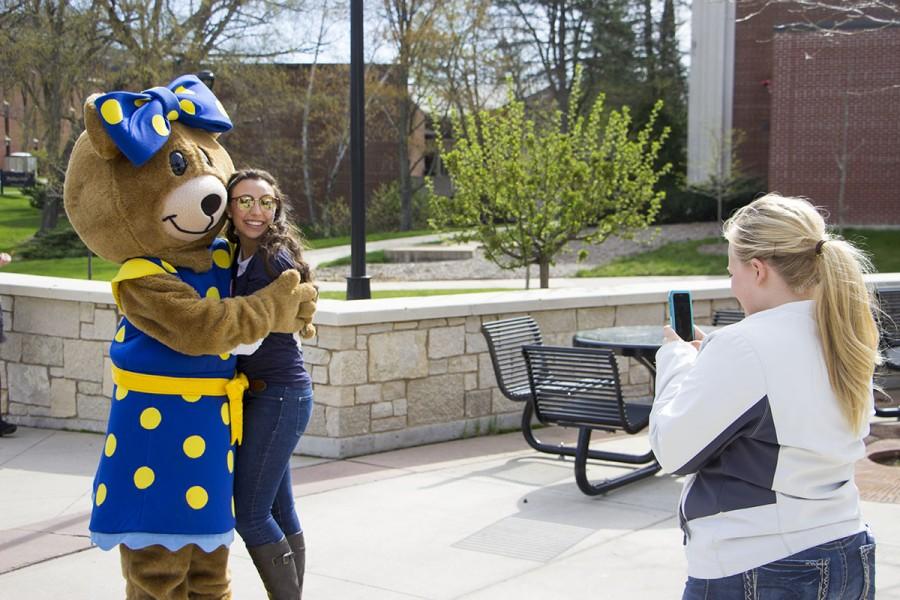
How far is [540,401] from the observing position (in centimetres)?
611

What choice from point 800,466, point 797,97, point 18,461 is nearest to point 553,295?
point 18,461

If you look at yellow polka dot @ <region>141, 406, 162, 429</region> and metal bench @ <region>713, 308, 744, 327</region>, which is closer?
yellow polka dot @ <region>141, 406, 162, 429</region>

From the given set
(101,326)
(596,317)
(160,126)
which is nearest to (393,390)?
(596,317)

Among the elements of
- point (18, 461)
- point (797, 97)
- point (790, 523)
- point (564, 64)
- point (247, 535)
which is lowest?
point (18, 461)

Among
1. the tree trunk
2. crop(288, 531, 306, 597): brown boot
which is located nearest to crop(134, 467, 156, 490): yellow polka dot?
crop(288, 531, 306, 597): brown boot

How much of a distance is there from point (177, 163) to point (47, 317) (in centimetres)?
426

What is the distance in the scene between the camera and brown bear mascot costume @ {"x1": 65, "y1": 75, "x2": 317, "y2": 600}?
328 centimetres

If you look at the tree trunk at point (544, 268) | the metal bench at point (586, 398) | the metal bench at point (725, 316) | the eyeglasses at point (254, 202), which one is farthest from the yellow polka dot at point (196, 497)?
the tree trunk at point (544, 268)

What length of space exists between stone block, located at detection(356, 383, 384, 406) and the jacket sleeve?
4.32 m

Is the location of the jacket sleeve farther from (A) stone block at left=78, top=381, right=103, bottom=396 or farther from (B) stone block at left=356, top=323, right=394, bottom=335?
(A) stone block at left=78, top=381, right=103, bottom=396

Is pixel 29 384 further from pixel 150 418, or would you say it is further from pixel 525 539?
pixel 150 418

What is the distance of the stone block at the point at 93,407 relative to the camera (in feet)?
23.4

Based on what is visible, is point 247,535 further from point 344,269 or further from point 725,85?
point 725,85

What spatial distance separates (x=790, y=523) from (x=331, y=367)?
445 centimetres
